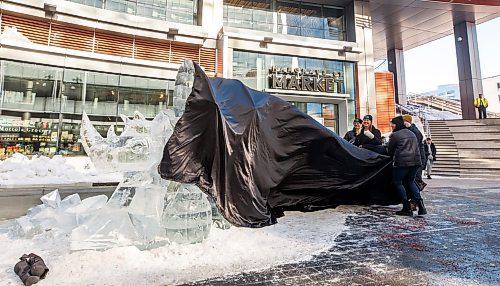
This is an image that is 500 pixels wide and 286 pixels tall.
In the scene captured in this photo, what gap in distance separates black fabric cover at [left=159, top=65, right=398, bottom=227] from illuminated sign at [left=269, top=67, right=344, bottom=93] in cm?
874

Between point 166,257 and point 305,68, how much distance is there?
1260cm

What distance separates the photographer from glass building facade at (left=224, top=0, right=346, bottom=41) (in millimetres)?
13680

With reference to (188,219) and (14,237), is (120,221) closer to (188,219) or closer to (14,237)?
(188,219)

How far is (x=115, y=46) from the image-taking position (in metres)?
11.7

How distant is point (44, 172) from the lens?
9.27 metres

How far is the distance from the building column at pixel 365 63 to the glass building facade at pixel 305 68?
381mm

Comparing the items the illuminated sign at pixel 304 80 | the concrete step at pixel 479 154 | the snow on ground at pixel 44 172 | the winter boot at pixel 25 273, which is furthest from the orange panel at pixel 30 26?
the concrete step at pixel 479 154

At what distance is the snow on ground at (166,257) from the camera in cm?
242

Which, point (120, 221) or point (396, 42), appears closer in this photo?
point (120, 221)

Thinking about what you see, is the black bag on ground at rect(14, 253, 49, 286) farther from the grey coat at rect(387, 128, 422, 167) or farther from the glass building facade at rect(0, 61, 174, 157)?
the glass building facade at rect(0, 61, 174, 157)

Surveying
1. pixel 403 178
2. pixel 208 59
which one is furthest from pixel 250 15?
pixel 403 178

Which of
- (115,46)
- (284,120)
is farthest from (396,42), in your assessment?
(284,120)

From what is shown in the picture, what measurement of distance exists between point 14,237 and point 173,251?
2087 mm

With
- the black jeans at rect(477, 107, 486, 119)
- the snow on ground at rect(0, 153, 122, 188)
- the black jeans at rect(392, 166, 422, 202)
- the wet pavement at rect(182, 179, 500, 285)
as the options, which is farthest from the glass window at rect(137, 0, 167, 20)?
the black jeans at rect(477, 107, 486, 119)
